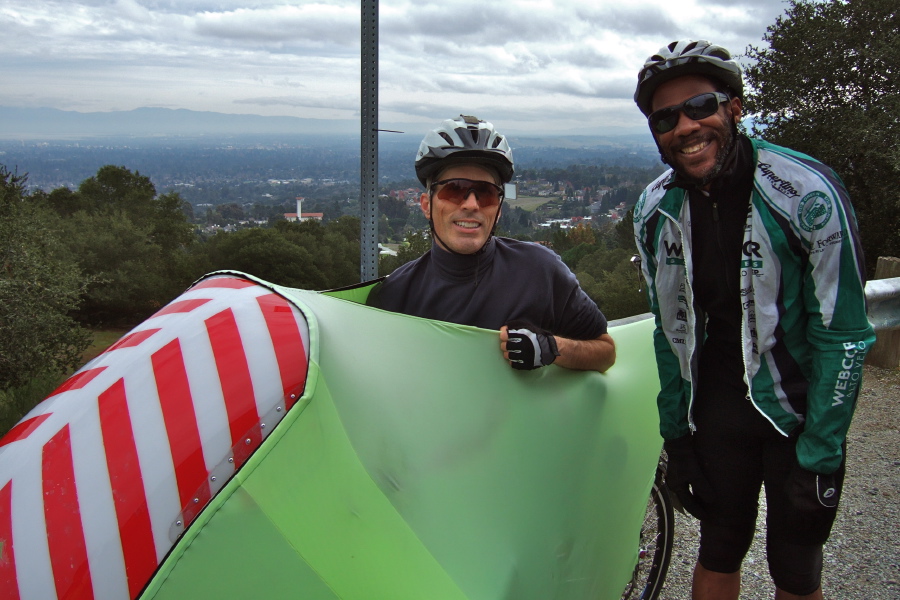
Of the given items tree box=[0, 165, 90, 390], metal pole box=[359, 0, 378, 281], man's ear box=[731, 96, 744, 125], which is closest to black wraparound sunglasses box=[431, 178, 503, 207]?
man's ear box=[731, 96, 744, 125]

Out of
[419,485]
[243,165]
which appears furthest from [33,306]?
[419,485]

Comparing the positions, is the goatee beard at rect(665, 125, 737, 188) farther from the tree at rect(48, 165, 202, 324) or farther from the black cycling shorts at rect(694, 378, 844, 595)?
the tree at rect(48, 165, 202, 324)

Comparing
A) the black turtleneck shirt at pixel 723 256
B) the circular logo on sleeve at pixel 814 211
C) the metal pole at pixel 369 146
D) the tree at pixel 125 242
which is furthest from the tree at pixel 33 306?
the circular logo on sleeve at pixel 814 211

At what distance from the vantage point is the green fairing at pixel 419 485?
1.45 meters

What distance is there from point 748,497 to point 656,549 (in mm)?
818

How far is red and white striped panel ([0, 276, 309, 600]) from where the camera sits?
1.42 metres

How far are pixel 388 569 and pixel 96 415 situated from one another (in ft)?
2.44

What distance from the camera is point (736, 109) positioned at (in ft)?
7.31

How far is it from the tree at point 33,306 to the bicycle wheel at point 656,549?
6.49m

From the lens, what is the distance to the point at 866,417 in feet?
16.1

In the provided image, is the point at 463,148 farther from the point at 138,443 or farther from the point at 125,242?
the point at 125,242

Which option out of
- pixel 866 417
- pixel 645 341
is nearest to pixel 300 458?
pixel 645 341

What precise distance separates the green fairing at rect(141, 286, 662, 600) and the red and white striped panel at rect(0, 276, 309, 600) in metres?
0.06

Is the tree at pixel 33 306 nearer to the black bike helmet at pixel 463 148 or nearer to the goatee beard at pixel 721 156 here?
the black bike helmet at pixel 463 148
